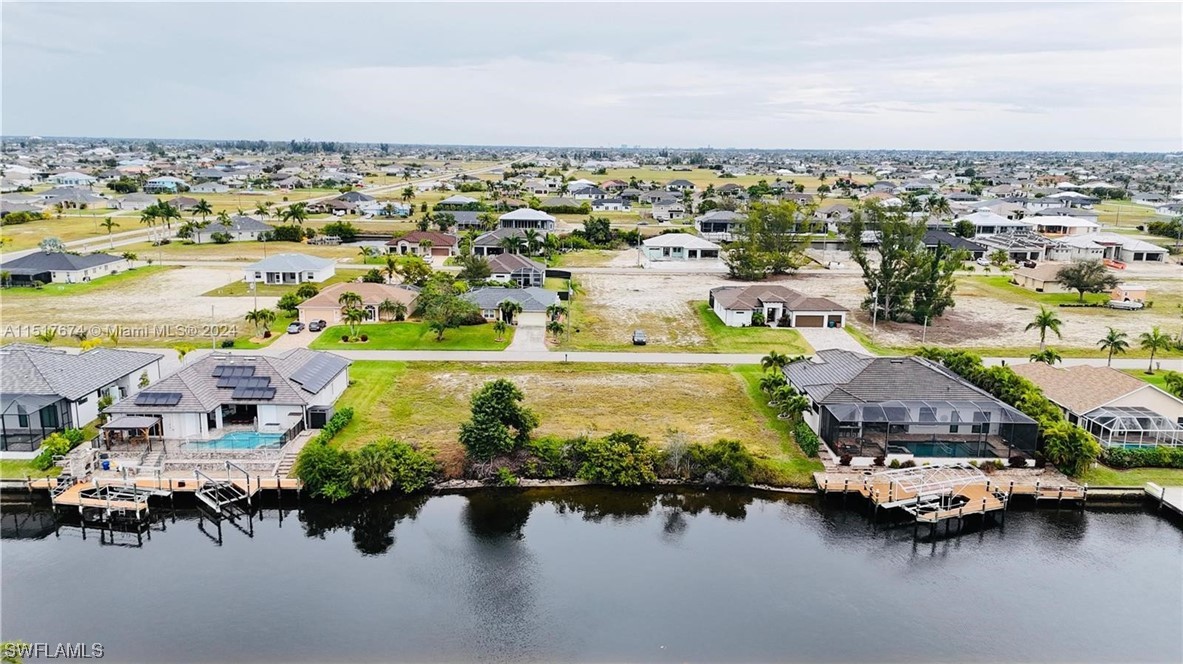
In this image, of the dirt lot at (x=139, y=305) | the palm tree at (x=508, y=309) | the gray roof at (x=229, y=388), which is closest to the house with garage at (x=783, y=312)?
the palm tree at (x=508, y=309)

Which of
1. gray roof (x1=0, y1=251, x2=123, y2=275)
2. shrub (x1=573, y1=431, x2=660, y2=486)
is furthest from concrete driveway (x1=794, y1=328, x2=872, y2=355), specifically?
gray roof (x1=0, y1=251, x2=123, y2=275)

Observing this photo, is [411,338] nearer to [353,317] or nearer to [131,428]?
[353,317]

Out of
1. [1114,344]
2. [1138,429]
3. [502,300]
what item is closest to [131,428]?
[502,300]

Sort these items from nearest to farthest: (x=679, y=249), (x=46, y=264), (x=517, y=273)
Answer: (x=46, y=264)
(x=517, y=273)
(x=679, y=249)

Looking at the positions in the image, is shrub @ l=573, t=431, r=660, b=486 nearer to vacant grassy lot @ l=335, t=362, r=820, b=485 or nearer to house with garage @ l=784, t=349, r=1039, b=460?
vacant grassy lot @ l=335, t=362, r=820, b=485

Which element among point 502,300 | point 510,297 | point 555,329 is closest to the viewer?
point 555,329

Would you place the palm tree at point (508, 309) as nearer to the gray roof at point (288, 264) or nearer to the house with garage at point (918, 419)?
the house with garage at point (918, 419)

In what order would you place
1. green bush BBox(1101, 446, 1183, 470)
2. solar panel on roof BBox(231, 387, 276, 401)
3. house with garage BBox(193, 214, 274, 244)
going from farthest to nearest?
house with garage BBox(193, 214, 274, 244) → solar panel on roof BBox(231, 387, 276, 401) → green bush BBox(1101, 446, 1183, 470)
